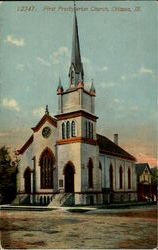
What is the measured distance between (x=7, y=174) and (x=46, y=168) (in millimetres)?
801

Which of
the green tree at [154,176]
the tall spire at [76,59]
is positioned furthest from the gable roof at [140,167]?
the tall spire at [76,59]

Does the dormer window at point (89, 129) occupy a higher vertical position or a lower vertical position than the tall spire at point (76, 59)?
lower

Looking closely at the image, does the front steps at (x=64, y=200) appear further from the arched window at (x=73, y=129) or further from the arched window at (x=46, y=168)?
the arched window at (x=73, y=129)

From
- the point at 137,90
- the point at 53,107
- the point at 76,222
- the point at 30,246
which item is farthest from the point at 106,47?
the point at 30,246

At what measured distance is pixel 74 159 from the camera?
7.56 m

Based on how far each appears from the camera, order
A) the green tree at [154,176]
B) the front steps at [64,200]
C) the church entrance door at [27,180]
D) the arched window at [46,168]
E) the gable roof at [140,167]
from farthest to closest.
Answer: the arched window at [46,168] < the church entrance door at [27,180] < the front steps at [64,200] < the gable roof at [140,167] < the green tree at [154,176]

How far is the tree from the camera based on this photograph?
23.2 ft

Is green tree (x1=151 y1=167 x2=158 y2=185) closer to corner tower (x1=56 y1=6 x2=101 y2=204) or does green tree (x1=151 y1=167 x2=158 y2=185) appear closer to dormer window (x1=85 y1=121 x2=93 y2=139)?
corner tower (x1=56 y1=6 x2=101 y2=204)

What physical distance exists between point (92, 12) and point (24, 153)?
2.87 m

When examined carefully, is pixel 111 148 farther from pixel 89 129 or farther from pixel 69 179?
pixel 69 179

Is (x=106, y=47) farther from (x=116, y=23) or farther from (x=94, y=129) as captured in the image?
(x=94, y=129)

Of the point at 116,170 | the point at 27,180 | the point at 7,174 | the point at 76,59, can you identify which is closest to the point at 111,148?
the point at 116,170

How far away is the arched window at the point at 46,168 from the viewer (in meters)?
7.53

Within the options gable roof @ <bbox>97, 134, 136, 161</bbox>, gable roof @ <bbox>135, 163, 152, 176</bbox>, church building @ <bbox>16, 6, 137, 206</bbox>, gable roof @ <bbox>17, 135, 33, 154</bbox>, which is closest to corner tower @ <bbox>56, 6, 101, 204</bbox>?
church building @ <bbox>16, 6, 137, 206</bbox>
